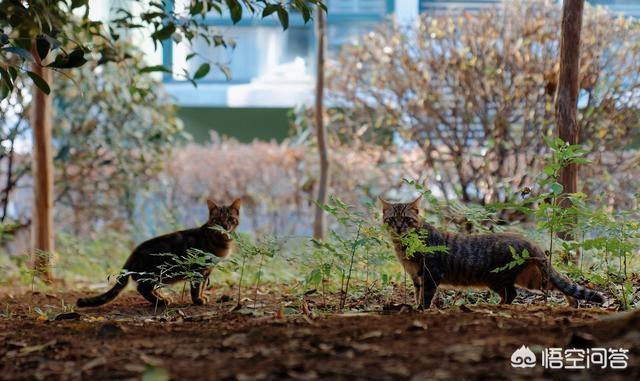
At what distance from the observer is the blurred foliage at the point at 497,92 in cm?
833

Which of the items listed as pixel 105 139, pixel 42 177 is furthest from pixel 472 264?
pixel 105 139

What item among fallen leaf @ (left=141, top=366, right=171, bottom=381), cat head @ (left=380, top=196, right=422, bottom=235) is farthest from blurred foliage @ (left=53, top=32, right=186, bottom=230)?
fallen leaf @ (left=141, top=366, right=171, bottom=381)

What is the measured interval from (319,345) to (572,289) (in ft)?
6.87

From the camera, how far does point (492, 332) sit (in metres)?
3.17

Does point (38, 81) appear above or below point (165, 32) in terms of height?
below

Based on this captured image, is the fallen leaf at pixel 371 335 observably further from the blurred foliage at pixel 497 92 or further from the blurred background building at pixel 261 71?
the blurred background building at pixel 261 71

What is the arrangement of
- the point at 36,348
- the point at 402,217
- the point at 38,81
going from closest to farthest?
the point at 36,348 < the point at 38,81 < the point at 402,217

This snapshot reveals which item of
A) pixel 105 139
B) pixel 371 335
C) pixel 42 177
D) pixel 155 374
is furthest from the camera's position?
pixel 105 139

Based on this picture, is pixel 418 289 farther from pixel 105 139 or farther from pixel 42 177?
pixel 105 139

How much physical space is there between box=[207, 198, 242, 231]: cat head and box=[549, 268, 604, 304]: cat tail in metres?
2.44

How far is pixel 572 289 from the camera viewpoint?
15.0 ft

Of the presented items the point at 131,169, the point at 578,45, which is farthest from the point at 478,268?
the point at 131,169

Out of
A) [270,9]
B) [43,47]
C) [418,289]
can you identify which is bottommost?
[418,289]

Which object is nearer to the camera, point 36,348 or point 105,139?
point 36,348
